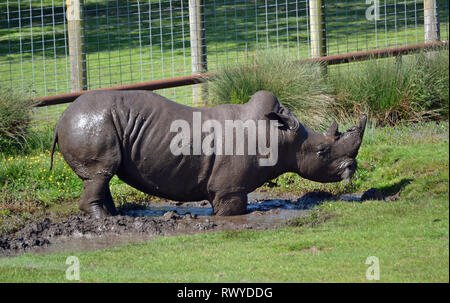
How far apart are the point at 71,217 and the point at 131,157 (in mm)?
998

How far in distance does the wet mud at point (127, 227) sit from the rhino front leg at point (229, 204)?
Answer: 0.28 ft

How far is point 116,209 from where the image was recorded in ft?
32.3

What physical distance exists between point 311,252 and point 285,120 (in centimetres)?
250

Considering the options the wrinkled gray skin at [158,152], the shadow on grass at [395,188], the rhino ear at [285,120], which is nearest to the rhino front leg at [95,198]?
the wrinkled gray skin at [158,152]

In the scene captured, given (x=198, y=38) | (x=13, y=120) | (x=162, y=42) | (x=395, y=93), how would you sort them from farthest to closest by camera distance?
(x=162, y=42) < (x=198, y=38) < (x=395, y=93) < (x=13, y=120)

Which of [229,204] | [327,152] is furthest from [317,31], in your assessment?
[229,204]

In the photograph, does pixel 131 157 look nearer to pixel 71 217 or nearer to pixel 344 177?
pixel 71 217

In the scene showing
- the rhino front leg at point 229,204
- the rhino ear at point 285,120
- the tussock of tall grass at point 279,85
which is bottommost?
the rhino front leg at point 229,204

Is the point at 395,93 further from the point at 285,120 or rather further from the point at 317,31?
the point at 285,120

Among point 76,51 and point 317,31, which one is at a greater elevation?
point 317,31

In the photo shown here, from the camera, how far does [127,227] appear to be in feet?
28.9

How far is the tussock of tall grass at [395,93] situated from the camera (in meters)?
13.1

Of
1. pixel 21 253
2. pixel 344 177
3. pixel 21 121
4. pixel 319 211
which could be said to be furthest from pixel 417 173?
pixel 21 121

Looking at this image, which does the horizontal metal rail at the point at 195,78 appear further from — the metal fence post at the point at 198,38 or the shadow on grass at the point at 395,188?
the shadow on grass at the point at 395,188
